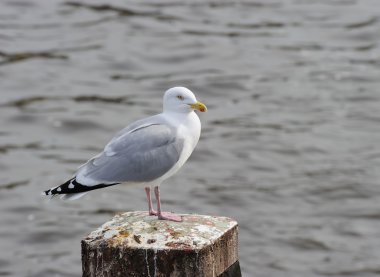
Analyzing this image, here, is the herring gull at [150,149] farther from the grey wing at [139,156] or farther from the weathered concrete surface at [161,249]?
the weathered concrete surface at [161,249]

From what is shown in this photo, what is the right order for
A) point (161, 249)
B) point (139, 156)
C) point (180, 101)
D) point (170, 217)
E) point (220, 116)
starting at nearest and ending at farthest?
point (161, 249)
point (170, 217)
point (139, 156)
point (180, 101)
point (220, 116)

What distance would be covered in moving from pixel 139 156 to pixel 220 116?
20.0 ft

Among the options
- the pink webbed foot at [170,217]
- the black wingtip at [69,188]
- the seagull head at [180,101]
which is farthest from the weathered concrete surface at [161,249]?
the seagull head at [180,101]

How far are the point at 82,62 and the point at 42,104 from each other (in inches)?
51.5

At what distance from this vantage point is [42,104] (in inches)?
433

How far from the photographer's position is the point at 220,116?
1063 cm

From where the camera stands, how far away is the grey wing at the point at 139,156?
14.7 feet

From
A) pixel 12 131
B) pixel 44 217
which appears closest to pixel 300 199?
pixel 44 217

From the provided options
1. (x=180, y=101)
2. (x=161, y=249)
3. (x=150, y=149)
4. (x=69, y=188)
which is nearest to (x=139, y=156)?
(x=150, y=149)

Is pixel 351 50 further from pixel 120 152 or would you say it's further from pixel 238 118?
pixel 120 152

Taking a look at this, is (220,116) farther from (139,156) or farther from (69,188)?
(69,188)

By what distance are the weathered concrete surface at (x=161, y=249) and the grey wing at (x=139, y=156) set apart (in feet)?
1.29

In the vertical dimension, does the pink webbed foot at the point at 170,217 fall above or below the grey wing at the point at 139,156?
below

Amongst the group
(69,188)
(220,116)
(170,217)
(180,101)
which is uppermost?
(180,101)
